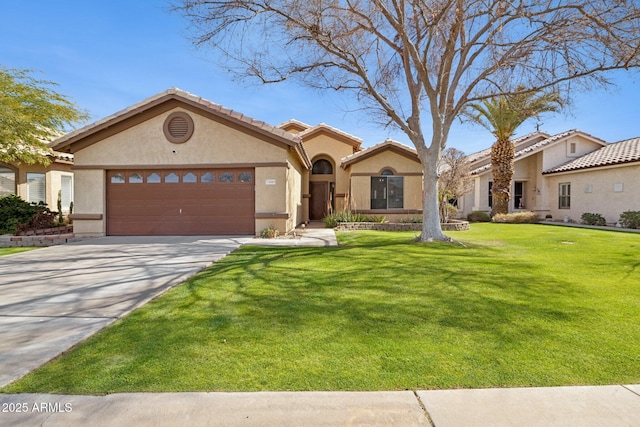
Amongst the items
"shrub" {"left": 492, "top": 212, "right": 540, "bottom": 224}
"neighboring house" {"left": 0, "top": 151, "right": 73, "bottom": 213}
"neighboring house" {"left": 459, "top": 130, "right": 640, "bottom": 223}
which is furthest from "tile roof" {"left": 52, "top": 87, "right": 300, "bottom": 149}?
"neighboring house" {"left": 459, "top": 130, "right": 640, "bottom": 223}

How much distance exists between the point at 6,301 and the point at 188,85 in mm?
10403

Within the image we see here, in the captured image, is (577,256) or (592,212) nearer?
(577,256)

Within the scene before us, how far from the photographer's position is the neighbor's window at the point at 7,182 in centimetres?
1609

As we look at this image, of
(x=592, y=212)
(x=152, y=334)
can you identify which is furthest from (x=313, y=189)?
(x=152, y=334)

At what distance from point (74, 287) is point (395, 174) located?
49.0 ft

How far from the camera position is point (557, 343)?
3551mm

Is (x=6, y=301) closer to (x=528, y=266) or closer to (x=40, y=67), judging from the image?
(x=528, y=266)

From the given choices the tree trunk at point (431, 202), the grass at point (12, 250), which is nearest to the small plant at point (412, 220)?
the tree trunk at point (431, 202)

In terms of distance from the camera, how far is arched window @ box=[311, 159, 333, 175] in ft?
69.5

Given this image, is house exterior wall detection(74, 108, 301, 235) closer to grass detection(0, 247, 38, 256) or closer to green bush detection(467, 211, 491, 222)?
grass detection(0, 247, 38, 256)

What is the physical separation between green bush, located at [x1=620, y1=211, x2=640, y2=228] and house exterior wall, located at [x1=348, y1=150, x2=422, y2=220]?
9974mm

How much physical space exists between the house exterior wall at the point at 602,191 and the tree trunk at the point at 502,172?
3297 millimetres

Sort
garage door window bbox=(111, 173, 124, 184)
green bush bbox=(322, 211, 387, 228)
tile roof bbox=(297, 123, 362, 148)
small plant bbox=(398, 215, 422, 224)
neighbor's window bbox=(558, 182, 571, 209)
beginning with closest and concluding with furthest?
garage door window bbox=(111, 173, 124, 184) < green bush bbox=(322, 211, 387, 228) < small plant bbox=(398, 215, 422, 224) < tile roof bbox=(297, 123, 362, 148) < neighbor's window bbox=(558, 182, 571, 209)

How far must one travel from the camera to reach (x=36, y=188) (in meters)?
16.6
